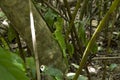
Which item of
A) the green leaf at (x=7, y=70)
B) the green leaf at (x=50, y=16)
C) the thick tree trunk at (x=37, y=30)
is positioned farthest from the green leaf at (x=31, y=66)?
the green leaf at (x=7, y=70)

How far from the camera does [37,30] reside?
1.05m

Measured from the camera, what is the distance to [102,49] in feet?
7.25

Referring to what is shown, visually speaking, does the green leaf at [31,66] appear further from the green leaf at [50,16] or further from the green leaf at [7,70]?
the green leaf at [7,70]

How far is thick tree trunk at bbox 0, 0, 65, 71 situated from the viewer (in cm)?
97

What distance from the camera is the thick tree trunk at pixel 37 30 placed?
3.18 ft

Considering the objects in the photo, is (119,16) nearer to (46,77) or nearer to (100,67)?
(100,67)

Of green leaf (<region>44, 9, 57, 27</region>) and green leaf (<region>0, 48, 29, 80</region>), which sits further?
green leaf (<region>44, 9, 57, 27</region>)

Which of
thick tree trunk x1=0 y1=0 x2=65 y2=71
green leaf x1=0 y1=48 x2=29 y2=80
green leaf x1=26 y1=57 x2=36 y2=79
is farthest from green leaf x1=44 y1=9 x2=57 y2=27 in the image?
green leaf x1=0 y1=48 x2=29 y2=80

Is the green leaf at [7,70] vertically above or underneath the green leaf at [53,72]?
above

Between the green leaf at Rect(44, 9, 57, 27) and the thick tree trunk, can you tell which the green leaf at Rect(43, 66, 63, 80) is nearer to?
the thick tree trunk

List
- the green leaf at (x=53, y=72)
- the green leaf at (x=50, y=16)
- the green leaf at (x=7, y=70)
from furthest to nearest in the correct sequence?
the green leaf at (x=50, y=16), the green leaf at (x=53, y=72), the green leaf at (x=7, y=70)

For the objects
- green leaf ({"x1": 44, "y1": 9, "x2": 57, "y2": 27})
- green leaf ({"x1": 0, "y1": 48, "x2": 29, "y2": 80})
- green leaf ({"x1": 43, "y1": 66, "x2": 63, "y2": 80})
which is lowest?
green leaf ({"x1": 43, "y1": 66, "x2": 63, "y2": 80})

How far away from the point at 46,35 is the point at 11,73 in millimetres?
757

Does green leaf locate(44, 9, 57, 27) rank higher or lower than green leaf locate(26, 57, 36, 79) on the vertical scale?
higher
